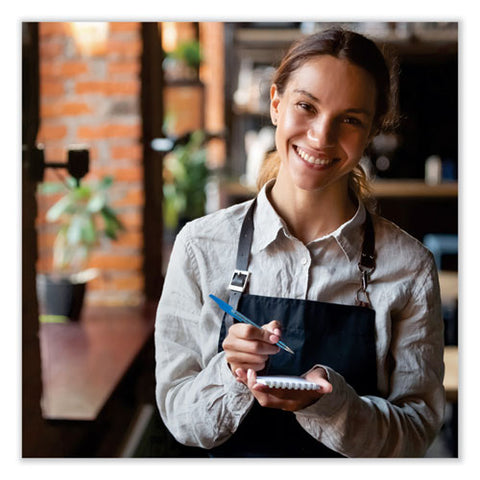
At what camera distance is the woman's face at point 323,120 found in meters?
1.35

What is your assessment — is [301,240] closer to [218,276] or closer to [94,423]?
[218,276]

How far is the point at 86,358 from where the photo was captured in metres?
1.75

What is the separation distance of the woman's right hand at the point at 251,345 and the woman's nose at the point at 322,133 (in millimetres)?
418

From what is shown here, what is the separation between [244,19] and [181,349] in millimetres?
871

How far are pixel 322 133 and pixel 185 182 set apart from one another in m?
0.86

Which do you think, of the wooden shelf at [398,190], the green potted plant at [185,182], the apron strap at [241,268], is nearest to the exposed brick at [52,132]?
the green potted plant at [185,182]

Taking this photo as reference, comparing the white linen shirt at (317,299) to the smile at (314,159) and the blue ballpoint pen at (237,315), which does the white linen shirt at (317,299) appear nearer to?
the blue ballpoint pen at (237,315)

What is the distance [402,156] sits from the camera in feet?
9.66

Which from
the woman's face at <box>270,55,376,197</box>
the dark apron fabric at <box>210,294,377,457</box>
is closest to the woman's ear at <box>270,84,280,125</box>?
the woman's face at <box>270,55,376,197</box>

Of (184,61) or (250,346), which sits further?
(184,61)

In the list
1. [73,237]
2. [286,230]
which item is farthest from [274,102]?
[73,237]

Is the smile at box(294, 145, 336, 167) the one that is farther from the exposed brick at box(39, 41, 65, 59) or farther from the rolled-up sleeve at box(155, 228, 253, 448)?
the exposed brick at box(39, 41, 65, 59)

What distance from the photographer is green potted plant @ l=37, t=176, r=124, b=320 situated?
184 cm

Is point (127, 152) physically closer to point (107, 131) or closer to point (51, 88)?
point (107, 131)
